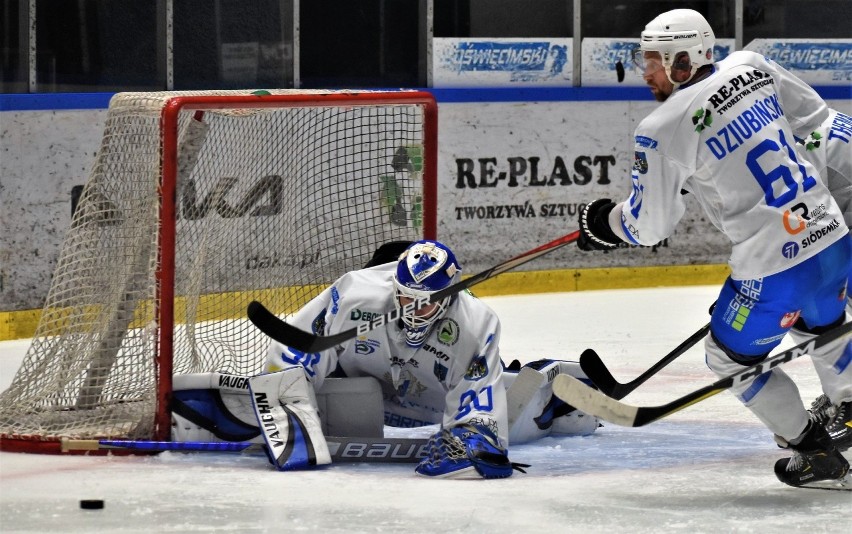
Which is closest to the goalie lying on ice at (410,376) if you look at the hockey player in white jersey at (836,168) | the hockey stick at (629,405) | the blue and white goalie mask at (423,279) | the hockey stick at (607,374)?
the blue and white goalie mask at (423,279)

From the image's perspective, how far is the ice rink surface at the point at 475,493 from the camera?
3.71 meters

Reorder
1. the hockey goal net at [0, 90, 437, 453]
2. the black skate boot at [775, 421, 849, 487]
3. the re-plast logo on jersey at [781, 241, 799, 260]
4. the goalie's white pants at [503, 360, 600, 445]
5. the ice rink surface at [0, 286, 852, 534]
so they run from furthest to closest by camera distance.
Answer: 1. the goalie's white pants at [503, 360, 600, 445]
2. the hockey goal net at [0, 90, 437, 453]
3. the black skate boot at [775, 421, 849, 487]
4. the re-plast logo on jersey at [781, 241, 799, 260]
5. the ice rink surface at [0, 286, 852, 534]

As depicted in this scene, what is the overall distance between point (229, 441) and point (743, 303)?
1530 millimetres

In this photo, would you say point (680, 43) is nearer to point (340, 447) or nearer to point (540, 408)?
point (540, 408)

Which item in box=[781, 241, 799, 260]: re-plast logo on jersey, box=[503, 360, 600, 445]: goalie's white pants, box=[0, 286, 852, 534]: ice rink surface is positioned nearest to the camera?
box=[0, 286, 852, 534]: ice rink surface

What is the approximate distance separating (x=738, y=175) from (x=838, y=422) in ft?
2.55

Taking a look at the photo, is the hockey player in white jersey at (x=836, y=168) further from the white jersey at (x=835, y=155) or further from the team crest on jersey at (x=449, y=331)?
the team crest on jersey at (x=449, y=331)

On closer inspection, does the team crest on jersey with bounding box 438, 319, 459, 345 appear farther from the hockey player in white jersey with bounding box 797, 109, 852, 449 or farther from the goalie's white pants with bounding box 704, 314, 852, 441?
the hockey player in white jersey with bounding box 797, 109, 852, 449

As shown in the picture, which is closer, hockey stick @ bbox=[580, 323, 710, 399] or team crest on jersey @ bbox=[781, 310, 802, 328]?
team crest on jersey @ bbox=[781, 310, 802, 328]

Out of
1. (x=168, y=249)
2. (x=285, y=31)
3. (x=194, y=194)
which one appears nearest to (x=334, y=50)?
(x=285, y=31)

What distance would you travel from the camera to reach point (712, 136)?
3934mm

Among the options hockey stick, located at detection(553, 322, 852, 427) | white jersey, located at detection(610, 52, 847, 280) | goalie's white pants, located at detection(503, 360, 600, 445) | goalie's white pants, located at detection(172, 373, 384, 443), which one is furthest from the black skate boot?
goalie's white pants, located at detection(172, 373, 384, 443)

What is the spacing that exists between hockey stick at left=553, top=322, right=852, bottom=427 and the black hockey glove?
435 mm

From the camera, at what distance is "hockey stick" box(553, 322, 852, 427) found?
3.97 m
